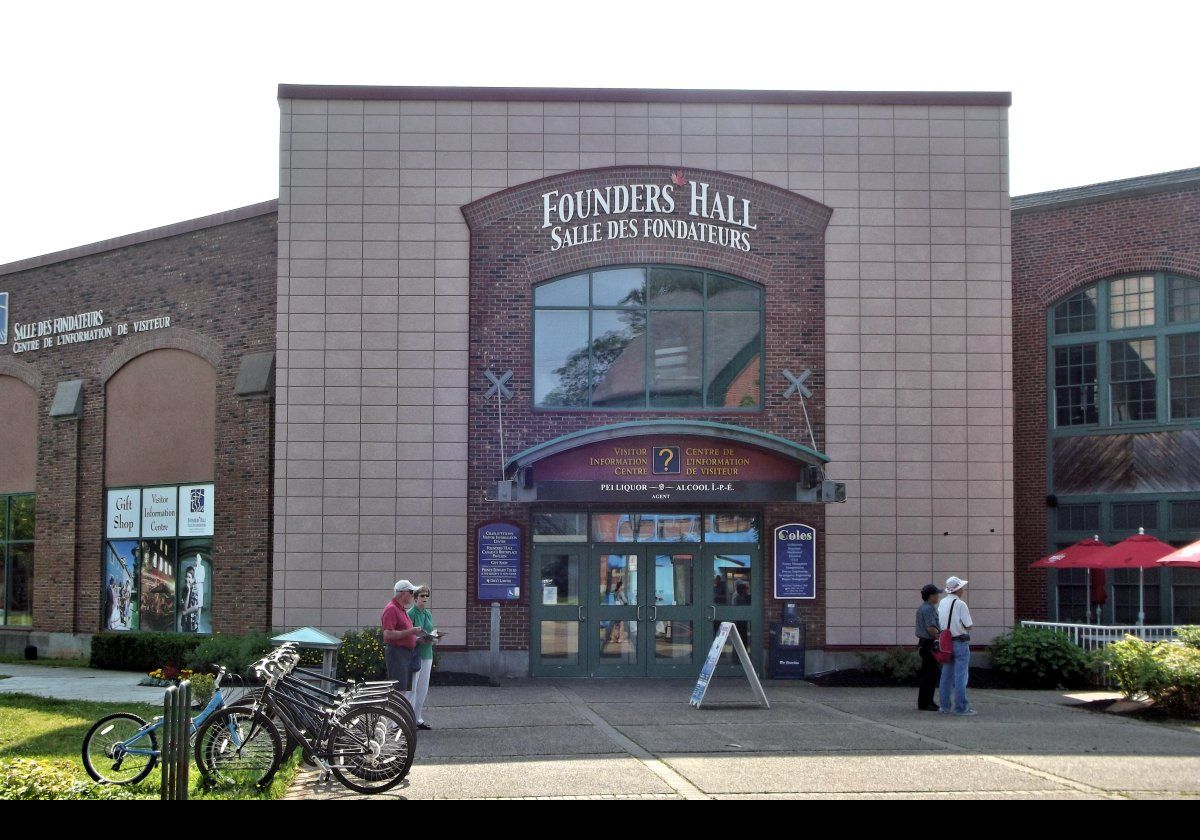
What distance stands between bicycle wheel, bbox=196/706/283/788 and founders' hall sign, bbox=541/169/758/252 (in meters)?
11.9

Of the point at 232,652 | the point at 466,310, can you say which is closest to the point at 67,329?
the point at 232,652

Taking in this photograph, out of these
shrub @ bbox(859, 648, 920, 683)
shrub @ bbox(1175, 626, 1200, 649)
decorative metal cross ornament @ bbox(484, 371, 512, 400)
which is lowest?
shrub @ bbox(859, 648, 920, 683)

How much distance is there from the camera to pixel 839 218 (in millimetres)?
22328

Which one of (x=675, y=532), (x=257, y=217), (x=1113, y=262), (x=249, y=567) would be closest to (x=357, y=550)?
(x=249, y=567)

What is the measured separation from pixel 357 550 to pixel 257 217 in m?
6.85

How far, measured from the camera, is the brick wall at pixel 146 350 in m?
23.9

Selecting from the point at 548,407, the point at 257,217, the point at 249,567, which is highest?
the point at 257,217

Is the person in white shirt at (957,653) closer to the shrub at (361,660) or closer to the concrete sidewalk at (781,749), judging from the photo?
the concrete sidewalk at (781,749)

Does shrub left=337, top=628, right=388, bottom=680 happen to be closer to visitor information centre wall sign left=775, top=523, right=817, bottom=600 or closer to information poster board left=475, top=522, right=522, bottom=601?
information poster board left=475, top=522, right=522, bottom=601

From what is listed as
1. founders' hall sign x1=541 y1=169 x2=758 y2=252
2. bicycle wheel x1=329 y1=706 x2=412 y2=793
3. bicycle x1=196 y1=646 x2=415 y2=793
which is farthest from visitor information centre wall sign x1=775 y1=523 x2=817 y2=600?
bicycle wheel x1=329 y1=706 x2=412 y2=793

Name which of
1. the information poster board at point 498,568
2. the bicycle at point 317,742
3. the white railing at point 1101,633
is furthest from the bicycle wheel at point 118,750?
the white railing at point 1101,633

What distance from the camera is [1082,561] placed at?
934 inches

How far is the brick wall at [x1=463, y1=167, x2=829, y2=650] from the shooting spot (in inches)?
854
